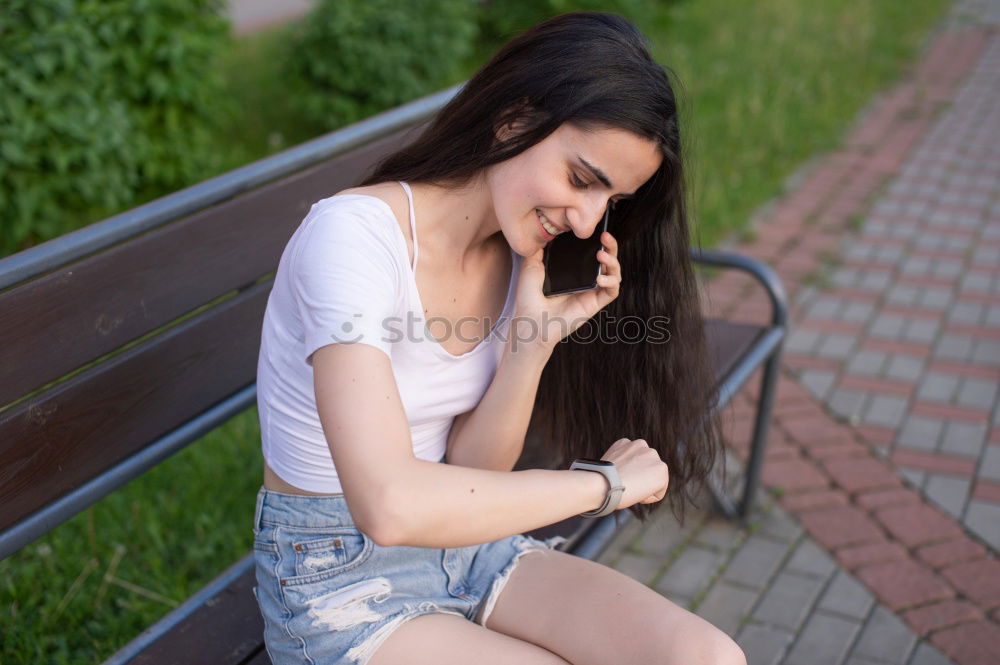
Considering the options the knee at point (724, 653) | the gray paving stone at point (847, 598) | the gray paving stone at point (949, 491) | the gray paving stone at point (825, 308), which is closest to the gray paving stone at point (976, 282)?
the gray paving stone at point (825, 308)

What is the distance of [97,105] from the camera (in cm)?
386

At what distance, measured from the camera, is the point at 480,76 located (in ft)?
5.66

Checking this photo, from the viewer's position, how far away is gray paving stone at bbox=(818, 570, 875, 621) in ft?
9.06

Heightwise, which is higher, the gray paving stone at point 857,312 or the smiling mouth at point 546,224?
the smiling mouth at point 546,224

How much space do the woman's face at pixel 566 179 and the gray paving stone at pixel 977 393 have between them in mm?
2519

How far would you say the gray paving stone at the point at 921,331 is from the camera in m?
4.16

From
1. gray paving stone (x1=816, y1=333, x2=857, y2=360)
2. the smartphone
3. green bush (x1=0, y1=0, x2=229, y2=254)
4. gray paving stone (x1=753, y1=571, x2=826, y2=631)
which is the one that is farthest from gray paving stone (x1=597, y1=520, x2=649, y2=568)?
green bush (x1=0, y1=0, x2=229, y2=254)

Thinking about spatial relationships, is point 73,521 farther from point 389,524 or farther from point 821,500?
point 821,500

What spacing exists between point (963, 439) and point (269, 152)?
368cm

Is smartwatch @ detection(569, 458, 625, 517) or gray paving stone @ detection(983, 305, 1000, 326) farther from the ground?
smartwatch @ detection(569, 458, 625, 517)

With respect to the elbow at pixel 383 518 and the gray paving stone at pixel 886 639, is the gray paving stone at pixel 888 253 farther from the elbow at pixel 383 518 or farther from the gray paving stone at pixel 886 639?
the elbow at pixel 383 518

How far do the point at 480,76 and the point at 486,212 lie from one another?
0.24 metres

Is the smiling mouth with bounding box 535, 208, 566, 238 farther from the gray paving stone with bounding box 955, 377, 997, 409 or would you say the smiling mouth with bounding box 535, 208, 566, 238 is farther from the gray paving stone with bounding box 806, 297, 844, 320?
the gray paving stone with bounding box 806, 297, 844, 320

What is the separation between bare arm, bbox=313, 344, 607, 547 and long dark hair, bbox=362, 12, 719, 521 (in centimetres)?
45
